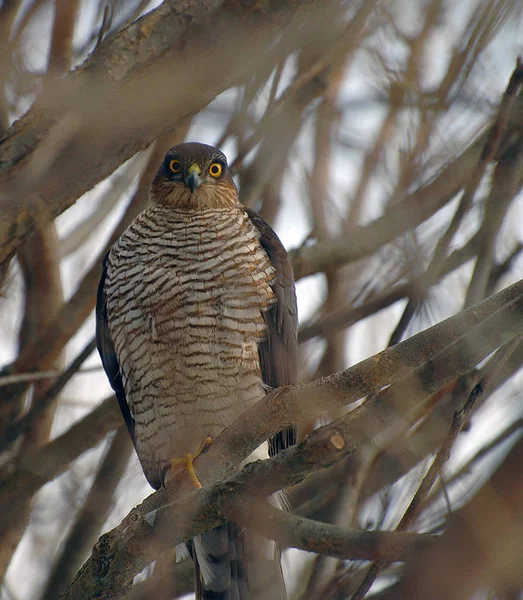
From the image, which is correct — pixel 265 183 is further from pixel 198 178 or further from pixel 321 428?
pixel 321 428

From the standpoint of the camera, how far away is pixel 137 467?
6.54 metres

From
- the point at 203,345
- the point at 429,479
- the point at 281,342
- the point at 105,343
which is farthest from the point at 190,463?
A: the point at 429,479

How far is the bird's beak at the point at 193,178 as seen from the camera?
5.80 meters

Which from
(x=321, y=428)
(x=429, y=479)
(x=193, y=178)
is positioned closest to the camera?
(x=321, y=428)

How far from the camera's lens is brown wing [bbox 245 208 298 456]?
16.9ft

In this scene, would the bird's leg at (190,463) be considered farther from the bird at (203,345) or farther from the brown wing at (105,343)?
the brown wing at (105,343)

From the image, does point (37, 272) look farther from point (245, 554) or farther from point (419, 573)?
point (419, 573)

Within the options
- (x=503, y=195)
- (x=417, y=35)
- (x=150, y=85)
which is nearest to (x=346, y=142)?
(x=417, y=35)

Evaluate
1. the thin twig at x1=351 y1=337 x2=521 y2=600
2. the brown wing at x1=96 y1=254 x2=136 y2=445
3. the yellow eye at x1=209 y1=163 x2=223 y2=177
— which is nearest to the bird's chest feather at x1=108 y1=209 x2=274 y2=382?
the brown wing at x1=96 y1=254 x2=136 y2=445

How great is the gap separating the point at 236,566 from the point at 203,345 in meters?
1.42

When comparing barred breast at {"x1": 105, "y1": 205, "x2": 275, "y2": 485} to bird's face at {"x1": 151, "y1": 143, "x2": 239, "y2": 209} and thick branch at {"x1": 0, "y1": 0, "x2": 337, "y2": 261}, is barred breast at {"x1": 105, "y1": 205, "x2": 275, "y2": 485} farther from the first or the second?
thick branch at {"x1": 0, "y1": 0, "x2": 337, "y2": 261}

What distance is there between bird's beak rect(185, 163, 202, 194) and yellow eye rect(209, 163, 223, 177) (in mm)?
127

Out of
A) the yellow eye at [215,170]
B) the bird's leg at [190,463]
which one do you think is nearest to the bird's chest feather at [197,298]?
the bird's leg at [190,463]

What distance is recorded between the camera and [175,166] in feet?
19.7
